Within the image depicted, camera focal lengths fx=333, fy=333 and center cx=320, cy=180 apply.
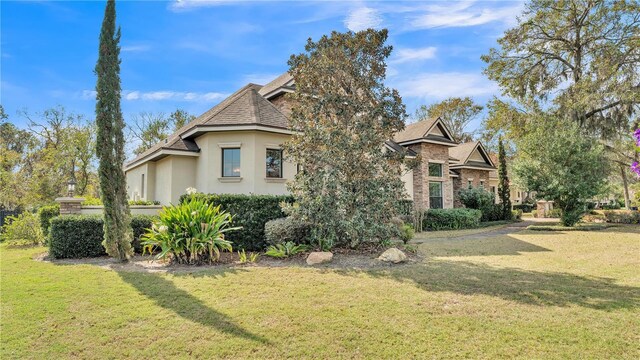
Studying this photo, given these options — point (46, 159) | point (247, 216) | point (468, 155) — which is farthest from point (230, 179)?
point (46, 159)

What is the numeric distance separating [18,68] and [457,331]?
39.7ft

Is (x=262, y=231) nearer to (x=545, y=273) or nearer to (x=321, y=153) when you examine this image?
(x=321, y=153)

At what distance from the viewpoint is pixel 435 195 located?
2131cm

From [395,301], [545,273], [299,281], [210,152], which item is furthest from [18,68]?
[545,273]

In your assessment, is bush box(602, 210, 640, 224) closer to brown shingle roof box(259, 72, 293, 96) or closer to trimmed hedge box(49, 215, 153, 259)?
brown shingle roof box(259, 72, 293, 96)

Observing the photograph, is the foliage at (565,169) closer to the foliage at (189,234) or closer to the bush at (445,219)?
the bush at (445,219)

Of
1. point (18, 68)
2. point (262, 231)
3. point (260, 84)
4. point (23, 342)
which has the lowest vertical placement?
point (23, 342)

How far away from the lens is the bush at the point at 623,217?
71.6ft

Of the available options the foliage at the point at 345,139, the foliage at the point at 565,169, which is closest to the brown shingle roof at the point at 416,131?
the foliage at the point at 565,169

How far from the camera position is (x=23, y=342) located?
14.0 ft

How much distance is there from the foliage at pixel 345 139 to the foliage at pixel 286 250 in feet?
1.69

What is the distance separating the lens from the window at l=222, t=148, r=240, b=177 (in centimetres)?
1427

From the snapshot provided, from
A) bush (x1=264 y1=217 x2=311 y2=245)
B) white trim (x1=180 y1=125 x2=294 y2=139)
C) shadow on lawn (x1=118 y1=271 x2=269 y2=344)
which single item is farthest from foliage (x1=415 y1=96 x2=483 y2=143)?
shadow on lawn (x1=118 y1=271 x2=269 y2=344)

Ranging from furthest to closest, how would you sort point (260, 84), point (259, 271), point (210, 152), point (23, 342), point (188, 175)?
1. point (260, 84)
2. point (188, 175)
3. point (210, 152)
4. point (259, 271)
5. point (23, 342)
